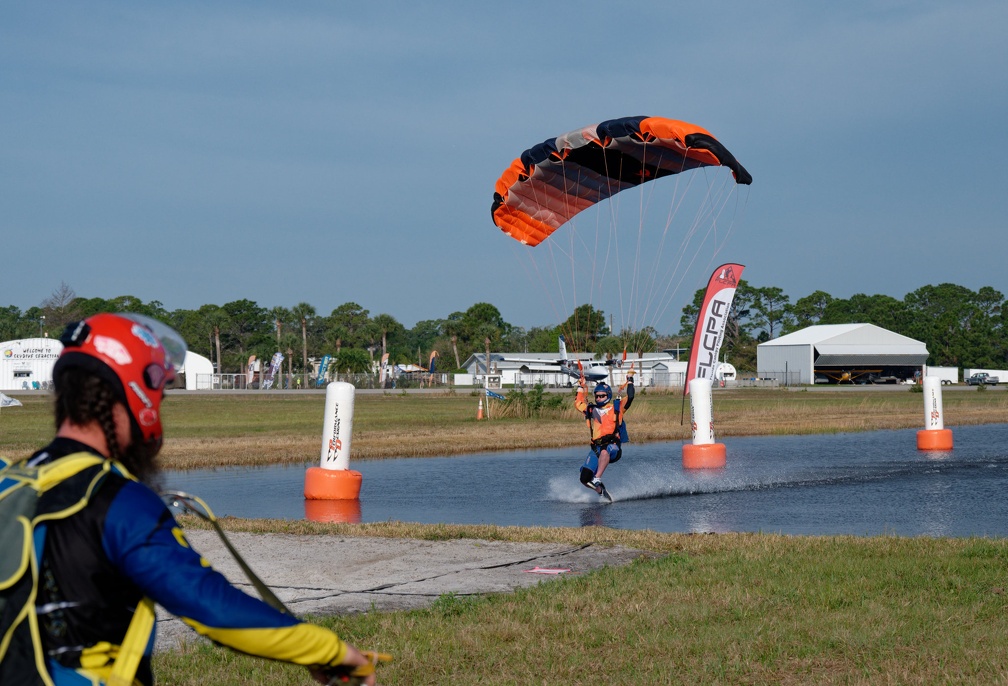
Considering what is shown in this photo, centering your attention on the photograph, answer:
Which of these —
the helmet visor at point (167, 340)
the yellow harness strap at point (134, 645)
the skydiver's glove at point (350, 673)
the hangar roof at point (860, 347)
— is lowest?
the skydiver's glove at point (350, 673)

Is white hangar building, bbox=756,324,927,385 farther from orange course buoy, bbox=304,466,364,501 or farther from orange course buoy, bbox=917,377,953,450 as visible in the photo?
orange course buoy, bbox=304,466,364,501

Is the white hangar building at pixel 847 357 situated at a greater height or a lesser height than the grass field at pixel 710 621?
greater

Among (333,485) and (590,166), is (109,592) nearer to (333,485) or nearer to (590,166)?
(333,485)

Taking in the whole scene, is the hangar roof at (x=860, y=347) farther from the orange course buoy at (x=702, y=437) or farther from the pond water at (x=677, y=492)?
the orange course buoy at (x=702, y=437)

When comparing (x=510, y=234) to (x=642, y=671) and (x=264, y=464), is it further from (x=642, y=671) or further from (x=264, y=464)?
(x=642, y=671)

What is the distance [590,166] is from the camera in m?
18.9

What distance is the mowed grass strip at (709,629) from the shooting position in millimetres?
5562

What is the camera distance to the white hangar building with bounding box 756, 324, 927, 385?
94.9m

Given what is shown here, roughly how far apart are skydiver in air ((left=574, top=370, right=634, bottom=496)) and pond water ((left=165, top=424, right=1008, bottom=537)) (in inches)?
15.1

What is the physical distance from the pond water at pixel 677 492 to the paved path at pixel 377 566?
8.89 ft

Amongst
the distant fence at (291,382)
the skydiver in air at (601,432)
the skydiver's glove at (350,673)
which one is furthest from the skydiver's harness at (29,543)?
the distant fence at (291,382)

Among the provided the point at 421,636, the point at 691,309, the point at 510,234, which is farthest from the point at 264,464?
the point at 691,309

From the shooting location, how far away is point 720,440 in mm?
27125

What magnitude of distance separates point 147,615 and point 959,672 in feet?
14.7
